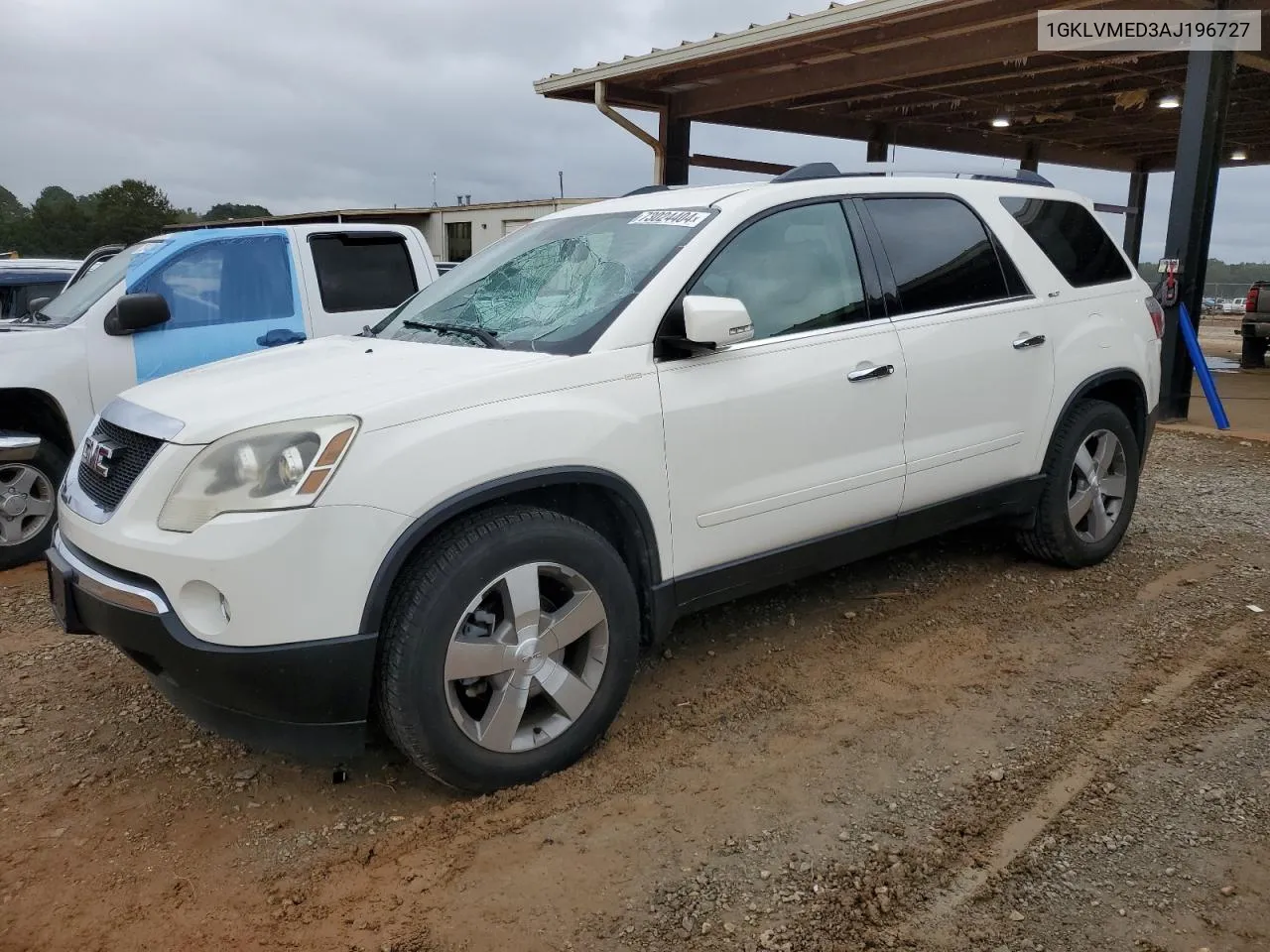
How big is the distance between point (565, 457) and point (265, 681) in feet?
3.36

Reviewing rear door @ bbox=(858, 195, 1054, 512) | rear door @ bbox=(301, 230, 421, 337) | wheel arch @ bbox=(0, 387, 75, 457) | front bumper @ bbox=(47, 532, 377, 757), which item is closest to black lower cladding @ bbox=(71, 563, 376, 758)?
front bumper @ bbox=(47, 532, 377, 757)

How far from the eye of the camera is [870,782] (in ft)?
9.69

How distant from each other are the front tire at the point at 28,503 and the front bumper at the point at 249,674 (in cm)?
318

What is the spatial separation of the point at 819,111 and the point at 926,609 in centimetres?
1081

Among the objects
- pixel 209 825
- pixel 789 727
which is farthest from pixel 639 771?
pixel 209 825

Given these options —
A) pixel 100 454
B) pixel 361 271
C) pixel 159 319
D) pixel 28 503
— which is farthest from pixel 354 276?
pixel 100 454

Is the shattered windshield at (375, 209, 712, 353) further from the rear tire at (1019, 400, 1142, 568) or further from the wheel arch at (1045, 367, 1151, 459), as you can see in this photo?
the rear tire at (1019, 400, 1142, 568)

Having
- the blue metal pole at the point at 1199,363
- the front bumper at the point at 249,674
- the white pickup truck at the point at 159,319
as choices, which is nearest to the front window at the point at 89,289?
the white pickup truck at the point at 159,319

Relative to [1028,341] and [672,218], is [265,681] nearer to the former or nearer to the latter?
[672,218]

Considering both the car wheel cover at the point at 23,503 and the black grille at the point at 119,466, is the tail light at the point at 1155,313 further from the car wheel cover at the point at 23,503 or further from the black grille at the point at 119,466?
the car wheel cover at the point at 23,503

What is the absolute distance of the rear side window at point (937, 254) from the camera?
12.7 ft

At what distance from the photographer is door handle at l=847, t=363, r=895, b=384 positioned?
3.56m

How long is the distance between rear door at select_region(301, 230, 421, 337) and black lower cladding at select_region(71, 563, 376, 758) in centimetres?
381

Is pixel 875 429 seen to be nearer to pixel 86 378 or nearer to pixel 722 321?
pixel 722 321
